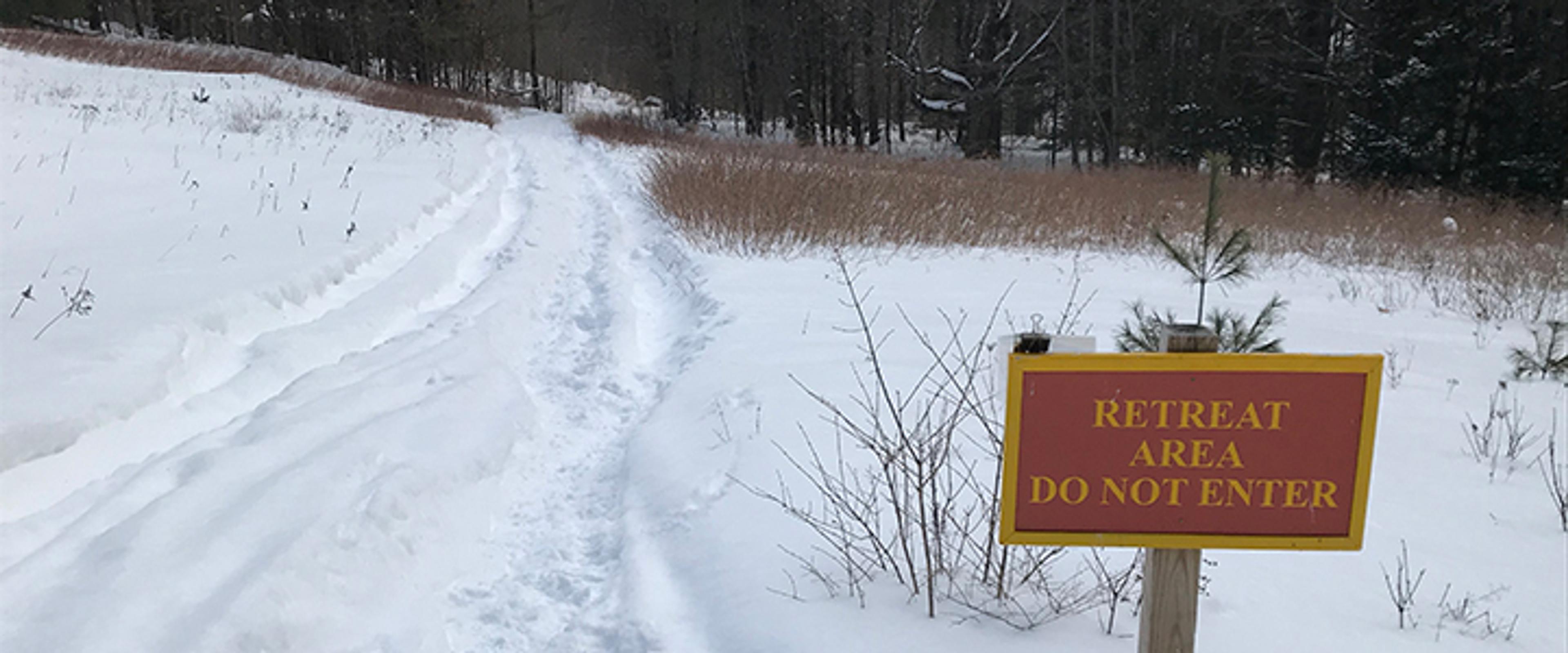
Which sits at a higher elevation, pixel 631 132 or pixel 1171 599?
pixel 631 132

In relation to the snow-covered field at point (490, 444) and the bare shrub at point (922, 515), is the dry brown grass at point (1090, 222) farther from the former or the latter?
the bare shrub at point (922, 515)

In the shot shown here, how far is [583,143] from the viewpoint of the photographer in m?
20.4

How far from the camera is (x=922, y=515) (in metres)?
2.51

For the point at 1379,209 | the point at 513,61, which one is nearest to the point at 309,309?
the point at 1379,209

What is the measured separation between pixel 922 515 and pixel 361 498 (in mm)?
1988

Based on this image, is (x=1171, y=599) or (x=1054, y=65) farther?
(x=1054, y=65)

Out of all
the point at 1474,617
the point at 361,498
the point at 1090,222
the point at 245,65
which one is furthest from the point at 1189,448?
the point at 245,65

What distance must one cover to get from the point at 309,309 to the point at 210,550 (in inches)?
119

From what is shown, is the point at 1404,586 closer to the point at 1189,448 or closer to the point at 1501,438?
the point at 1189,448

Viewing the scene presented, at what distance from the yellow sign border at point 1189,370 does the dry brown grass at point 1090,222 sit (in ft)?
22.2

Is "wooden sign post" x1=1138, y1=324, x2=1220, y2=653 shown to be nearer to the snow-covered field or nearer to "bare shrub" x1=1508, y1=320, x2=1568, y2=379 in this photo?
the snow-covered field

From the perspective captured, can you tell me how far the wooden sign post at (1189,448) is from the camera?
161 centimetres

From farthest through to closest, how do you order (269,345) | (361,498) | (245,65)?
(245,65) < (269,345) < (361,498)

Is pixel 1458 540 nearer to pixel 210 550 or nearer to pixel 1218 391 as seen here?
pixel 1218 391
